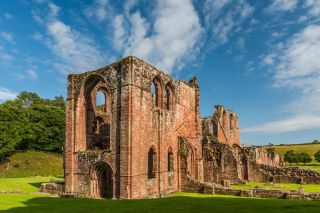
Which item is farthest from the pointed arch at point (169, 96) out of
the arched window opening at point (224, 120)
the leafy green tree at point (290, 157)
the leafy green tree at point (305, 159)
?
the leafy green tree at point (290, 157)

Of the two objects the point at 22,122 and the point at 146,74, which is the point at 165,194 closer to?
the point at 146,74

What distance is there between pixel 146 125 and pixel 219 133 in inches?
704

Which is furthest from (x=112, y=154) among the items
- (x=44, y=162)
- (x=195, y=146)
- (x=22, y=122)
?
(x=22, y=122)

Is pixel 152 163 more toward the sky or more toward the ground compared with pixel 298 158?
more toward the sky

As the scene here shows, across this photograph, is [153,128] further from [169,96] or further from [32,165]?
[32,165]

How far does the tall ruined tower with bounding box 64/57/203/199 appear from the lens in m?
17.8

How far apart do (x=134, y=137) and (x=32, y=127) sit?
36.5 metres

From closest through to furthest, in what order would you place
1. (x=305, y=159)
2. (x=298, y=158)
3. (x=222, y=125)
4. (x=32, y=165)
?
(x=222, y=125) < (x=32, y=165) < (x=305, y=159) < (x=298, y=158)

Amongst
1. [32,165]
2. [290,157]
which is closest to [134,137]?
[32,165]

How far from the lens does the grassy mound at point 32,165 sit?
36938mm

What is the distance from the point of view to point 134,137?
1770cm

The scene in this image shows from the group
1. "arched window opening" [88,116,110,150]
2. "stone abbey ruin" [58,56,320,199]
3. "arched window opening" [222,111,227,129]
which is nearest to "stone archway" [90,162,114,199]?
"stone abbey ruin" [58,56,320,199]

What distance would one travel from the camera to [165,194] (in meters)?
20.2

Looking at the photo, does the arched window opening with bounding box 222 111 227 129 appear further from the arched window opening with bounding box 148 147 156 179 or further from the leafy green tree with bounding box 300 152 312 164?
the leafy green tree with bounding box 300 152 312 164
